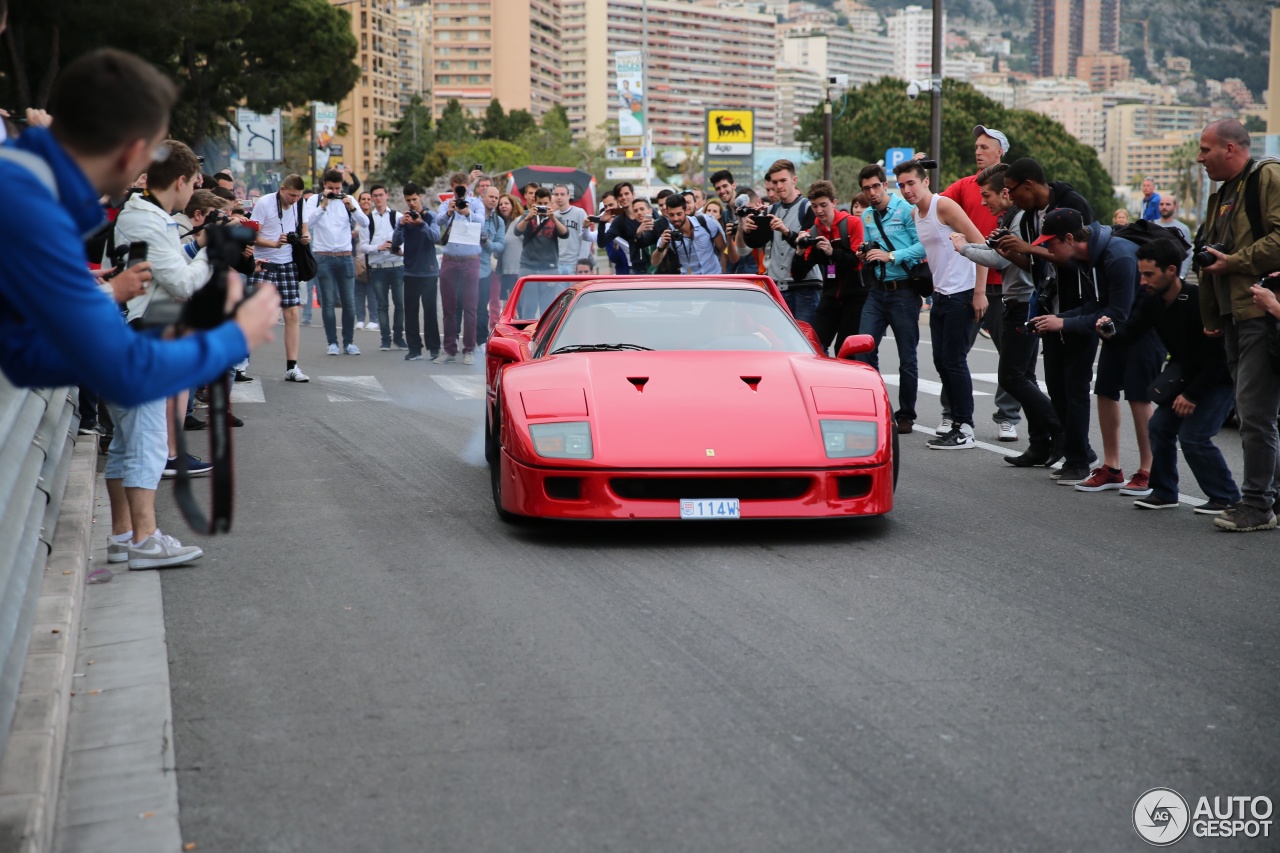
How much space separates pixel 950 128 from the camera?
286ft

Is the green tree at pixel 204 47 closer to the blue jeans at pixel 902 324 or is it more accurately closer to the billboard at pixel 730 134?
the billboard at pixel 730 134

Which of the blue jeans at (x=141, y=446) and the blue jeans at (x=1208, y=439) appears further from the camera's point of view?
the blue jeans at (x=1208, y=439)

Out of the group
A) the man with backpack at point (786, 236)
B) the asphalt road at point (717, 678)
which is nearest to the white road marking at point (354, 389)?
the man with backpack at point (786, 236)

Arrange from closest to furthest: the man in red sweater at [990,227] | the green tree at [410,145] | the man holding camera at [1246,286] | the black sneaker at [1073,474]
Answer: the man holding camera at [1246,286] → the black sneaker at [1073,474] → the man in red sweater at [990,227] → the green tree at [410,145]

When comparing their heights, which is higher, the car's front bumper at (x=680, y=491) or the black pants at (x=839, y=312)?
the black pants at (x=839, y=312)

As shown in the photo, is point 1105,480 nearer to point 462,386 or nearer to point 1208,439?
point 1208,439

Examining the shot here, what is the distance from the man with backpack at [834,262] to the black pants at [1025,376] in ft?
6.07

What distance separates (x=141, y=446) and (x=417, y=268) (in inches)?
457

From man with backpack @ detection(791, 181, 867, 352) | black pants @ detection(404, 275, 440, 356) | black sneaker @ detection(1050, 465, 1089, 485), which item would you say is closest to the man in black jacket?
black sneaker @ detection(1050, 465, 1089, 485)

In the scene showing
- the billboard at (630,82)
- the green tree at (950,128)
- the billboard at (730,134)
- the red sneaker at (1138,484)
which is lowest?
the red sneaker at (1138,484)

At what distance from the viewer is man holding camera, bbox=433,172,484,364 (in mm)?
16969

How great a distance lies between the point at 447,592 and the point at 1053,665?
7.96ft

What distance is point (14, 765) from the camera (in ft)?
11.5

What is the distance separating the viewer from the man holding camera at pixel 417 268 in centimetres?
1739
